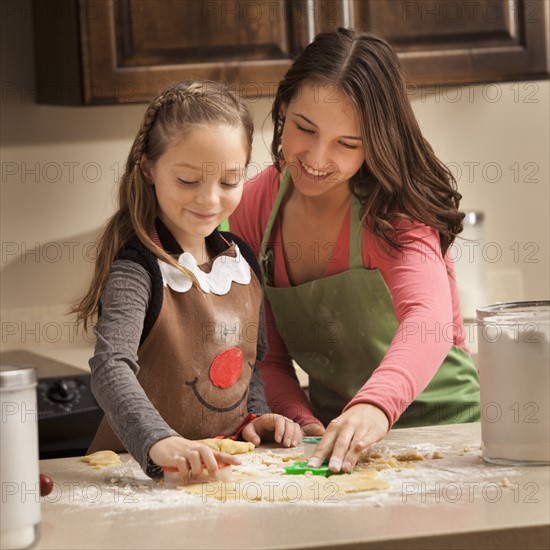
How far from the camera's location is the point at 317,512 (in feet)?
2.96

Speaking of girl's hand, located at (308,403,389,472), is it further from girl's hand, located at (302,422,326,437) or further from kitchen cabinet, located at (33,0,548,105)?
kitchen cabinet, located at (33,0,548,105)

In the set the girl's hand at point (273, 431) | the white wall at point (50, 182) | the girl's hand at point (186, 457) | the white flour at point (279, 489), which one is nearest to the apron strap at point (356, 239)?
the girl's hand at point (273, 431)

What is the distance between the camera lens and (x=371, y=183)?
159 cm

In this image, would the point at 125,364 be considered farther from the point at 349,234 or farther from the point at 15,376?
the point at 349,234

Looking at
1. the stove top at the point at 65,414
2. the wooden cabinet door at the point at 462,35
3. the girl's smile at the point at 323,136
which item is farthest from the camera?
the wooden cabinet door at the point at 462,35

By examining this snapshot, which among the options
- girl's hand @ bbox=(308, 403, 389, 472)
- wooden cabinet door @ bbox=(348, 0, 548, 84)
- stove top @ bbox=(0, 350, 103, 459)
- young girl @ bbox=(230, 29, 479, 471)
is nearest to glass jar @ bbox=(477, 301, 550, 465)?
girl's hand @ bbox=(308, 403, 389, 472)

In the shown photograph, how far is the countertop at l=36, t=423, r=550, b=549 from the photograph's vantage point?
0.83 meters

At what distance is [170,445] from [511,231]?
192 cm

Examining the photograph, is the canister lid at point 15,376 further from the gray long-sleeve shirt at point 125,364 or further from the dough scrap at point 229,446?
the dough scrap at point 229,446

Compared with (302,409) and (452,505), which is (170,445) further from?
(302,409)

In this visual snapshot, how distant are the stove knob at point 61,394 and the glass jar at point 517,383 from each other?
118cm

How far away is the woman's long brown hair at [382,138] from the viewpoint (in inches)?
59.0

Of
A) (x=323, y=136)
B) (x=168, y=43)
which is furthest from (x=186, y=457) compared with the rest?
(x=168, y=43)

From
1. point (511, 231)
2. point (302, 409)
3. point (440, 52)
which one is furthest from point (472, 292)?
point (302, 409)
